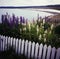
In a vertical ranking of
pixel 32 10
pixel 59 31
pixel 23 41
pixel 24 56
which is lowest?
pixel 24 56

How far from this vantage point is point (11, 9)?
23.8ft

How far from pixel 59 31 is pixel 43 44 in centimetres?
76

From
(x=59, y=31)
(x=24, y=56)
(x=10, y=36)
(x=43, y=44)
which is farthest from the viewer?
(x=10, y=36)

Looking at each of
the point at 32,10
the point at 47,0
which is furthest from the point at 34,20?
the point at 47,0

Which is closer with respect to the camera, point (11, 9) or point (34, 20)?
point (34, 20)

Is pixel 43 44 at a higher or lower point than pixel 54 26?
lower

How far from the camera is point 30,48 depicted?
6820 millimetres

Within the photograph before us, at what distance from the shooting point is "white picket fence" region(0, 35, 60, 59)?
6.12 meters

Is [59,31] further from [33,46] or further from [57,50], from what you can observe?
[33,46]

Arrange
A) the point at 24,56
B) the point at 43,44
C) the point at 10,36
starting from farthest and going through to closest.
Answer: the point at 10,36, the point at 24,56, the point at 43,44

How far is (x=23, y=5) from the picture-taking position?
23.0 ft

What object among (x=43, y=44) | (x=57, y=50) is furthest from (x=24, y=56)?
(x=57, y=50)

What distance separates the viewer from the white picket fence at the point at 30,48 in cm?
612

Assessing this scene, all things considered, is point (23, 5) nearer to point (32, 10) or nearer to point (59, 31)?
point (32, 10)
